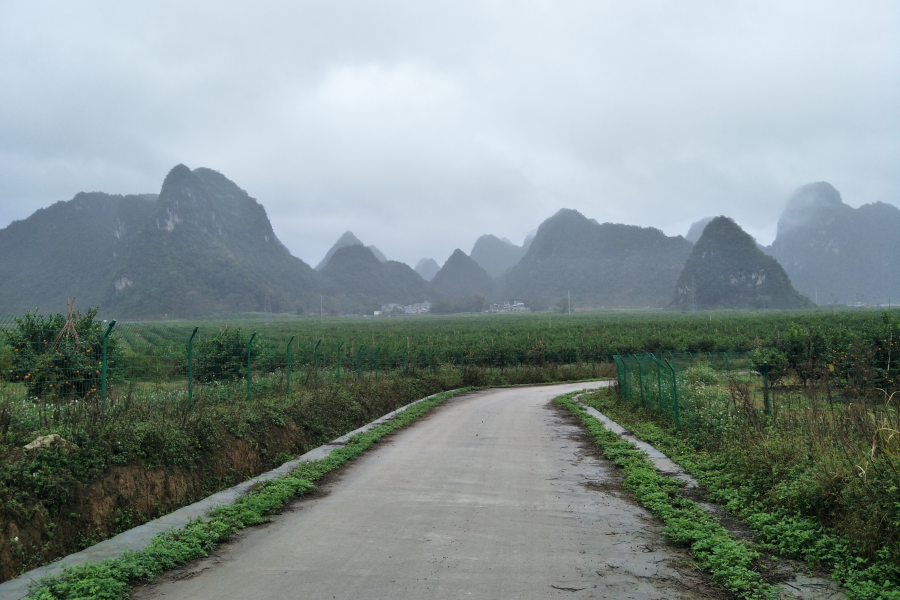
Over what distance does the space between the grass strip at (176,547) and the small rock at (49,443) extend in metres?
1.60

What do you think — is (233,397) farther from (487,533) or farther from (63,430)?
(487,533)

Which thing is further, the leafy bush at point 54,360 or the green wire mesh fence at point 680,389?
the green wire mesh fence at point 680,389

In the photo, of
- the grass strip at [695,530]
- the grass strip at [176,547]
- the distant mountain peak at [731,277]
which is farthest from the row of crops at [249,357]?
the distant mountain peak at [731,277]

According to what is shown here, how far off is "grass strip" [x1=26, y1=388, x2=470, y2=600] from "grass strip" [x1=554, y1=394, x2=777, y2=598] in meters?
4.33

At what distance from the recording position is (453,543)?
18.5ft

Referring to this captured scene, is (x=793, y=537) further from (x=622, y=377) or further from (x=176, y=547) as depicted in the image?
(x=622, y=377)

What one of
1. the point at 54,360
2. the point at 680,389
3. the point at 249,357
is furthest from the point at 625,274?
the point at 54,360

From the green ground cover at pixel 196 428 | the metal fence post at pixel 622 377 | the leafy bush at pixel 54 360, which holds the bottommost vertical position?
the metal fence post at pixel 622 377

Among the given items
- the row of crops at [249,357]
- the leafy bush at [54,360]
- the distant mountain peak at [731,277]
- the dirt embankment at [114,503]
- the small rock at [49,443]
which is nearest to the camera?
the dirt embankment at [114,503]

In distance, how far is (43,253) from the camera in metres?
142

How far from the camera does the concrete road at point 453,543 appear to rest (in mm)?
4543

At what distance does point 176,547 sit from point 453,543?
2.49 metres

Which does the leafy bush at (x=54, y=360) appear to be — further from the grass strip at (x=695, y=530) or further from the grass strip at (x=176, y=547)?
the grass strip at (x=695, y=530)

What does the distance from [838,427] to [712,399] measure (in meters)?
4.61
